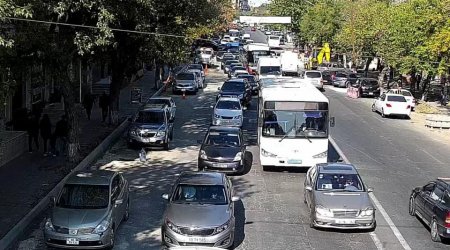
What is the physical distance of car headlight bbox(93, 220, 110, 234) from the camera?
14234 millimetres

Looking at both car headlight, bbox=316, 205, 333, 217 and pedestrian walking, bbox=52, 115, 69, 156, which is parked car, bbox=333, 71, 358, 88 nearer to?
pedestrian walking, bbox=52, 115, 69, 156

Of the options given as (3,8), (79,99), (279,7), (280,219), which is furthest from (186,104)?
(279,7)

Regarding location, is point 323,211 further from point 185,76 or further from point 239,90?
point 185,76

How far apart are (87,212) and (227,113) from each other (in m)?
17.8

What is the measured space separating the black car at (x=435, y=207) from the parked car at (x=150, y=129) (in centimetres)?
1211

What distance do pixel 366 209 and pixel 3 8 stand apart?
31.9 ft

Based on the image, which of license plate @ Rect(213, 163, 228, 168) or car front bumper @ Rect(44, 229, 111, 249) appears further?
license plate @ Rect(213, 163, 228, 168)

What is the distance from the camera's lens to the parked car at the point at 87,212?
14.2 metres

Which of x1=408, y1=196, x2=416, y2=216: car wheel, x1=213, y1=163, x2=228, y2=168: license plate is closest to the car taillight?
x1=408, y1=196, x2=416, y2=216: car wheel

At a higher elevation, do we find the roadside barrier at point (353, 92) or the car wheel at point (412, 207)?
the roadside barrier at point (353, 92)

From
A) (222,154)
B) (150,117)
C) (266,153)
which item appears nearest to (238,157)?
(222,154)

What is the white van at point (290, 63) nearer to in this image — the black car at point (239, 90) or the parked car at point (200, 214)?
the black car at point (239, 90)

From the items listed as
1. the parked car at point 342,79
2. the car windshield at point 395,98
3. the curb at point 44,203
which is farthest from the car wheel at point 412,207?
the parked car at point 342,79

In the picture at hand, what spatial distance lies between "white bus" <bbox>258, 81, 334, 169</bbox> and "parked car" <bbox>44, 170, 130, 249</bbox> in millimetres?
6905
